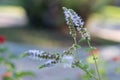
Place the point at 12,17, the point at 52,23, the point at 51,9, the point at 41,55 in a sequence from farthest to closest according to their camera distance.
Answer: the point at 12,17, the point at 52,23, the point at 51,9, the point at 41,55

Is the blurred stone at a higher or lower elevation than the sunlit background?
higher

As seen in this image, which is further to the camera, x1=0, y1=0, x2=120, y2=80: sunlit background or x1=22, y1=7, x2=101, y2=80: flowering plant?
x1=0, y1=0, x2=120, y2=80: sunlit background

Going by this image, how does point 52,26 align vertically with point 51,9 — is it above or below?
below

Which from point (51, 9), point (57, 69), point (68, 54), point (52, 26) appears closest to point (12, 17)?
point (52, 26)

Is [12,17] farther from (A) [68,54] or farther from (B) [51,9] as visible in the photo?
(A) [68,54]

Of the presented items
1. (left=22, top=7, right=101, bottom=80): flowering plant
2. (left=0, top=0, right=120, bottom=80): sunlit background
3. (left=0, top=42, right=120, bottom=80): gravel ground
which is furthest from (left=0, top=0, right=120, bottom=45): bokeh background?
(left=22, top=7, right=101, bottom=80): flowering plant

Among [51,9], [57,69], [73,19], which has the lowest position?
[73,19]

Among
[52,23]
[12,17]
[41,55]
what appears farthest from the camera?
[12,17]

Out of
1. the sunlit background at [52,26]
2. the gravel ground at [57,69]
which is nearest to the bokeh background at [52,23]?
the sunlit background at [52,26]

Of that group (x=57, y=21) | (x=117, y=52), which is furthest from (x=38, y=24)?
(x=117, y=52)

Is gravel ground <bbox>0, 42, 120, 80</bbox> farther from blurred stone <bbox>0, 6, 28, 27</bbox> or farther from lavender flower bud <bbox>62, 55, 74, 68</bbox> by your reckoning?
blurred stone <bbox>0, 6, 28, 27</bbox>

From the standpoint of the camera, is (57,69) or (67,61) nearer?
(67,61)

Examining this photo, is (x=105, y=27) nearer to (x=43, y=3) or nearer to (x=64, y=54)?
(x=43, y=3)
